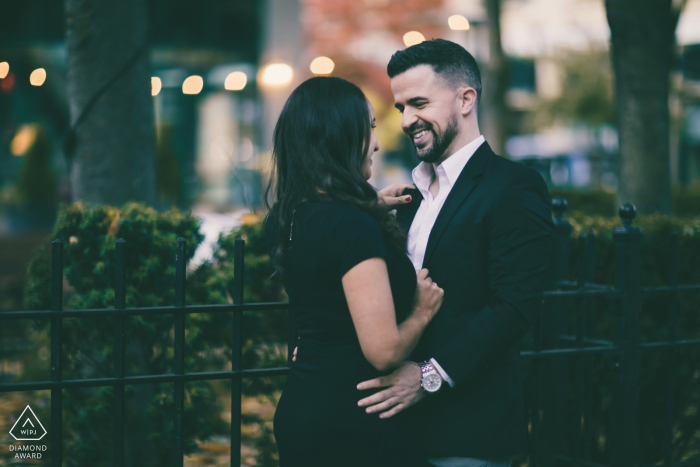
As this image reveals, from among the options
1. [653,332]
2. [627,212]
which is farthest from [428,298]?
[653,332]

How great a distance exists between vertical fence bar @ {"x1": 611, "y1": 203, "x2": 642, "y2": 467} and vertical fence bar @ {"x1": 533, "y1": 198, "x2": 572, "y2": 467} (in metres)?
0.26

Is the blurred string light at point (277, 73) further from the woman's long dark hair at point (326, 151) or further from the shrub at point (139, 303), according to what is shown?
the woman's long dark hair at point (326, 151)

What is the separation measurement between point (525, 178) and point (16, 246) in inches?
394

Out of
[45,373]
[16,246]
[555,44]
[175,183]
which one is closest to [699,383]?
[45,373]

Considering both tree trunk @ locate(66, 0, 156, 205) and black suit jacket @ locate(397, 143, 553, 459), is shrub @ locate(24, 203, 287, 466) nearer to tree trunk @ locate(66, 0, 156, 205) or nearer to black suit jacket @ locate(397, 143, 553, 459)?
tree trunk @ locate(66, 0, 156, 205)

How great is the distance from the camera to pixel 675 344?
11.8 ft

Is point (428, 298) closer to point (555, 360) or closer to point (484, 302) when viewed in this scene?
point (484, 302)

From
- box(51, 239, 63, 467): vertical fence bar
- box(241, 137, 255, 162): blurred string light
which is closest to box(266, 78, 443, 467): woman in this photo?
box(51, 239, 63, 467): vertical fence bar

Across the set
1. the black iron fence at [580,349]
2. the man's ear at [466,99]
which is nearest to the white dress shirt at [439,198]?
the man's ear at [466,99]

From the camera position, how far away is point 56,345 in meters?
2.60

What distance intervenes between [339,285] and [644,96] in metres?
4.03

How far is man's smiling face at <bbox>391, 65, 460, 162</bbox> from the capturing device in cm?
243

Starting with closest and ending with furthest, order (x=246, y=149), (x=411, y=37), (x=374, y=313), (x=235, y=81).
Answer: (x=374, y=313), (x=235, y=81), (x=246, y=149), (x=411, y=37)

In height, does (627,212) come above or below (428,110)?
below
